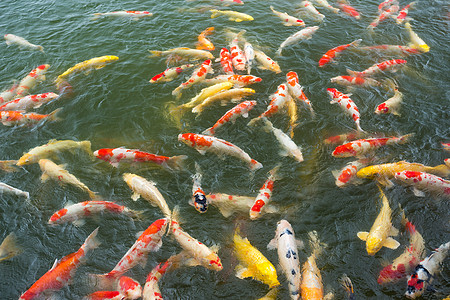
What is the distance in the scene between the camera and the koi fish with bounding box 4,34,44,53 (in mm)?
11047

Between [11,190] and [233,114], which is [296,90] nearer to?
[233,114]

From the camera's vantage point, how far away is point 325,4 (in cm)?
1227

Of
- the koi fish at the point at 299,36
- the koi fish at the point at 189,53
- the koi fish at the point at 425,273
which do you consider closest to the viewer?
the koi fish at the point at 425,273

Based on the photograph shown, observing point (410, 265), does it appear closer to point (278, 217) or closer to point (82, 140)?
point (278, 217)

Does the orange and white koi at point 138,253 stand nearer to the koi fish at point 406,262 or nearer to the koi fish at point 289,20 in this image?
the koi fish at point 406,262

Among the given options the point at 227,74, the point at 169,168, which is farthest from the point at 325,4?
the point at 169,168

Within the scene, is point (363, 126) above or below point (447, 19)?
below

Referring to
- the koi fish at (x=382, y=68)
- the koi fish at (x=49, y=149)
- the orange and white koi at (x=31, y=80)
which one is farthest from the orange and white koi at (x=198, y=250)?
the orange and white koi at (x=31, y=80)

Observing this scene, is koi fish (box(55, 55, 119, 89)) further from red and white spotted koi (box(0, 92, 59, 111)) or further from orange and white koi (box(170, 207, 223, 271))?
orange and white koi (box(170, 207, 223, 271))

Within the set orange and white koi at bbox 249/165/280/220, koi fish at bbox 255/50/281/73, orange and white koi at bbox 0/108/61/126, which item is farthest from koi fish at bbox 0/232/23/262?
koi fish at bbox 255/50/281/73

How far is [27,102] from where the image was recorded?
28.2 ft

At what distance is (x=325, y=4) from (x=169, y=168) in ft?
30.4

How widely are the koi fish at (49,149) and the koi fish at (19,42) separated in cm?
510

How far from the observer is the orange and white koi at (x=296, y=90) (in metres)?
8.15
